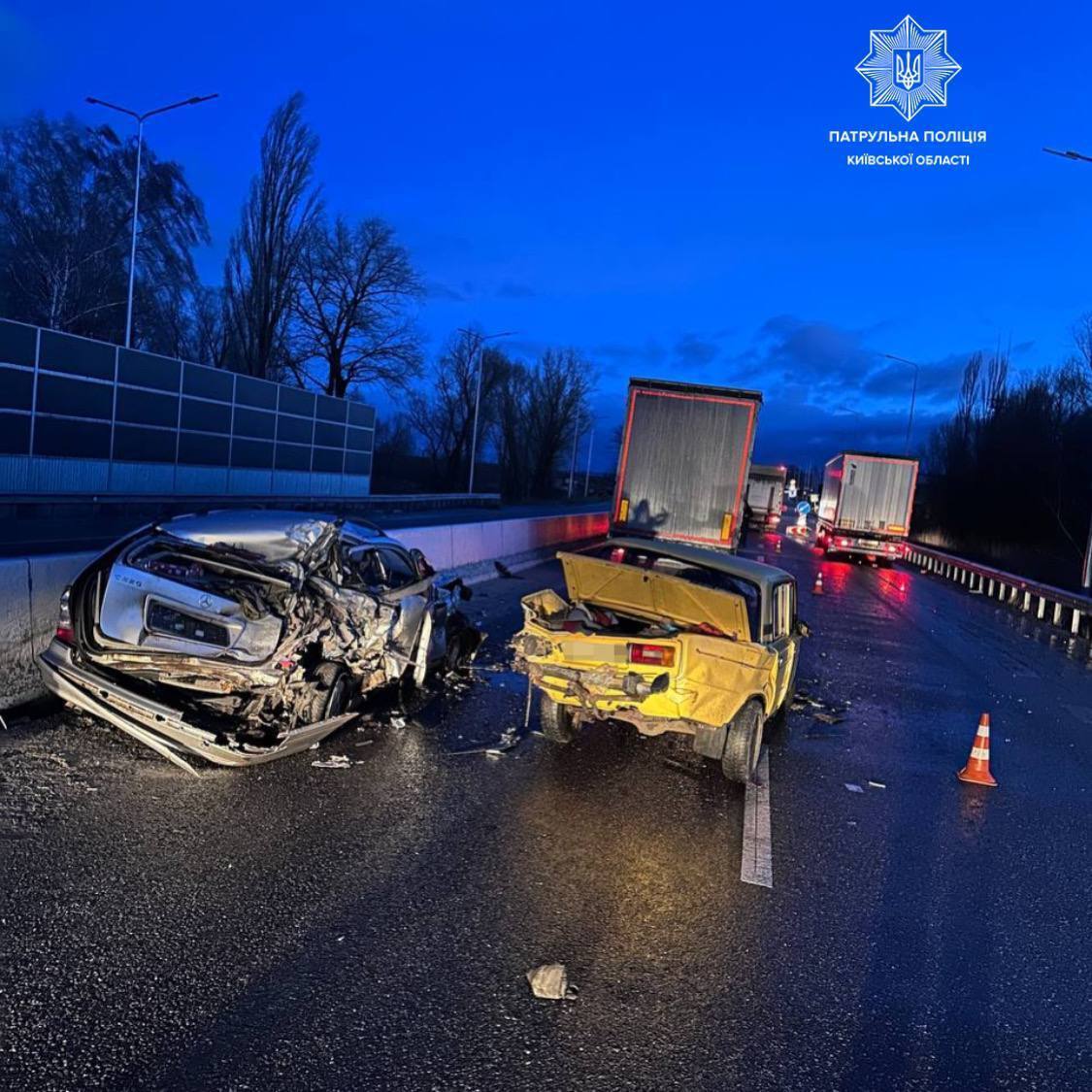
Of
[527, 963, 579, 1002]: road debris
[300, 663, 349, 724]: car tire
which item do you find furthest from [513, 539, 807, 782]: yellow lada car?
[527, 963, 579, 1002]: road debris

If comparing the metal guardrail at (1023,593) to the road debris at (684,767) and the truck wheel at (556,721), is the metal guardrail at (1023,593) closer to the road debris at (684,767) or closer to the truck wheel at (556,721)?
the road debris at (684,767)

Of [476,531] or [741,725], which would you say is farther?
[476,531]

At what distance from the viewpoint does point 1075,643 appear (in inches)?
723

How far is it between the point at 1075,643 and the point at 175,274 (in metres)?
45.6

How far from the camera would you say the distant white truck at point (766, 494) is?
156 ft

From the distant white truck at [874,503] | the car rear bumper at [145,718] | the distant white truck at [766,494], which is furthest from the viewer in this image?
the distant white truck at [766,494]

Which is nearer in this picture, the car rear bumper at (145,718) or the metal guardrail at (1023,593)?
the car rear bumper at (145,718)

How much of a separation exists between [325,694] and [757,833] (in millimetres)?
3105

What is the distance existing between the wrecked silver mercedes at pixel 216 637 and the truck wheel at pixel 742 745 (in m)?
2.73

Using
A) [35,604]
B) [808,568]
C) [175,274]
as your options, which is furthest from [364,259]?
[35,604]

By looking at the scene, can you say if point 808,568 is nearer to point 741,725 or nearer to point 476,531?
point 476,531

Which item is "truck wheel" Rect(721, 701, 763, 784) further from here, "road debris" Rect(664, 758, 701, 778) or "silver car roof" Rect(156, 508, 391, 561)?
"silver car roof" Rect(156, 508, 391, 561)

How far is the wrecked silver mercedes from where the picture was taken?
5961mm

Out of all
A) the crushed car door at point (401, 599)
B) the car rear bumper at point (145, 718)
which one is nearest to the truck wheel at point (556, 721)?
the crushed car door at point (401, 599)
